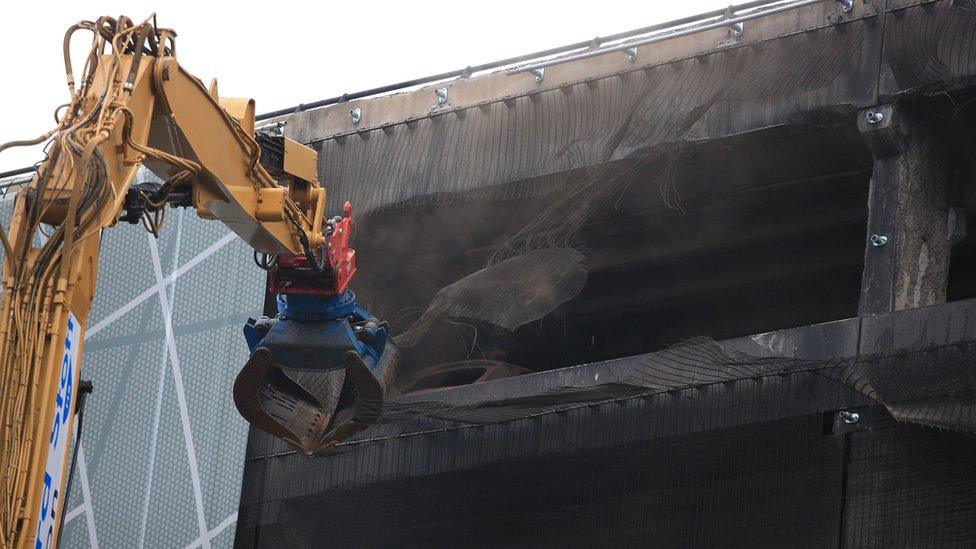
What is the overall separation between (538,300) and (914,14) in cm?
436

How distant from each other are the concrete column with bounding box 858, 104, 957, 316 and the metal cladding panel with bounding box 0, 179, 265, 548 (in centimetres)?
711

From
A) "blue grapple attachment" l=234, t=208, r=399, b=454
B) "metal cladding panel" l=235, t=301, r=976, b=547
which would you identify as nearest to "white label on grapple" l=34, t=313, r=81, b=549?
"blue grapple attachment" l=234, t=208, r=399, b=454

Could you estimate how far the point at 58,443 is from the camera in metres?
8.47

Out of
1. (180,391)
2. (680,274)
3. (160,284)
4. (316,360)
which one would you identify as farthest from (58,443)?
(680,274)

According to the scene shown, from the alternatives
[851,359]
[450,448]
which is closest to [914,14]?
[851,359]

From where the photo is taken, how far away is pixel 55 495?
27.8 feet

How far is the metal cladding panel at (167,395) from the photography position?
1764cm

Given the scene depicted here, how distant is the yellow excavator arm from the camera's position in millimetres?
8250

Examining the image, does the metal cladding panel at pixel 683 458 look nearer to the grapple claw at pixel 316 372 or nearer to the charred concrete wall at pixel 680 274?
the charred concrete wall at pixel 680 274

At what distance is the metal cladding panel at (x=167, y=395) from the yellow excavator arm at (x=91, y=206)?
236 inches

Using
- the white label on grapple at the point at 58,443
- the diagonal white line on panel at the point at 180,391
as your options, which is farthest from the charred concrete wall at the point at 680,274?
the white label on grapple at the point at 58,443

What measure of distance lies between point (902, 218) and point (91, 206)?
8.16 metres

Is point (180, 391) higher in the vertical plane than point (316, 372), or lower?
higher

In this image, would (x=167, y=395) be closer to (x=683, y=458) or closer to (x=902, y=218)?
(x=683, y=458)
